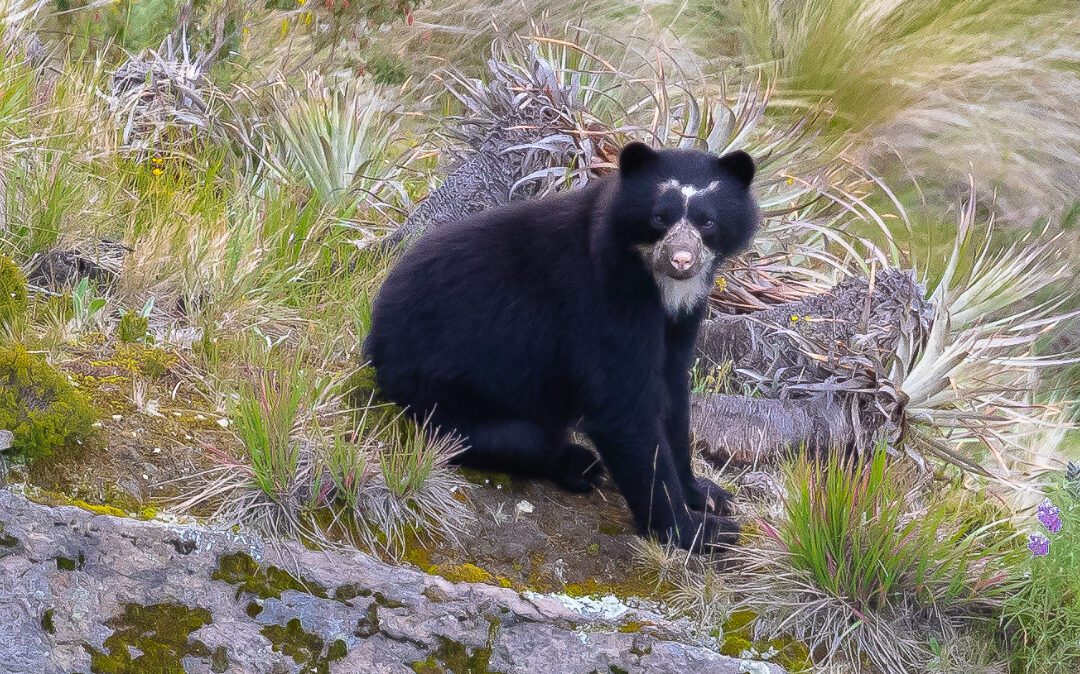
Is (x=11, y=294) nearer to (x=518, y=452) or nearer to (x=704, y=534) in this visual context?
(x=518, y=452)

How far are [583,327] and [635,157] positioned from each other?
0.57 meters

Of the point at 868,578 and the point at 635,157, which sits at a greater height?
the point at 635,157

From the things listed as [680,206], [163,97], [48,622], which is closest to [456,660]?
[48,622]

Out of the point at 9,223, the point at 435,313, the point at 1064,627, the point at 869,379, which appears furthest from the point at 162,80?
the point at 1064,627

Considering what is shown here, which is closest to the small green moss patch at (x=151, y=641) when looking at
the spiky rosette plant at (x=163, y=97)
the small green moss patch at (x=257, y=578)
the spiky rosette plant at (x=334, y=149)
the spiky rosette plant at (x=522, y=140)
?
the small green moss patch at (x=257, y=578)

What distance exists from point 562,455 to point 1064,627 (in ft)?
5.48

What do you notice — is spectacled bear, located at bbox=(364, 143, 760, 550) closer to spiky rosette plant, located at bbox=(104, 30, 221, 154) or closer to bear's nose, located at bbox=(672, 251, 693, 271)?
bear's nose, located at bbox=(672, 251, 693, 271)

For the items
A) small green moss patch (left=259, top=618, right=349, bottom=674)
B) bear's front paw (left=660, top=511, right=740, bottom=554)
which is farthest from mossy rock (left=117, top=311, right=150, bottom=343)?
bear's front paw (left=660, top=511, right=740, bottom=554)

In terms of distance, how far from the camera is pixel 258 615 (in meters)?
3.21

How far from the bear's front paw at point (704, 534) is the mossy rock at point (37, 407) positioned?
1.86m

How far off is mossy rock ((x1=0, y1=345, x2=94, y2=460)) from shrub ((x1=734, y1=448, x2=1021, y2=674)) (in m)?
2.08

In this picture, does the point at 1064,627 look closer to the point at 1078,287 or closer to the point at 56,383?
the point at 56,383

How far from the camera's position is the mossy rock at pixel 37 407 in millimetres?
3354

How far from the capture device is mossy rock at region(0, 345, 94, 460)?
335 centimetres
